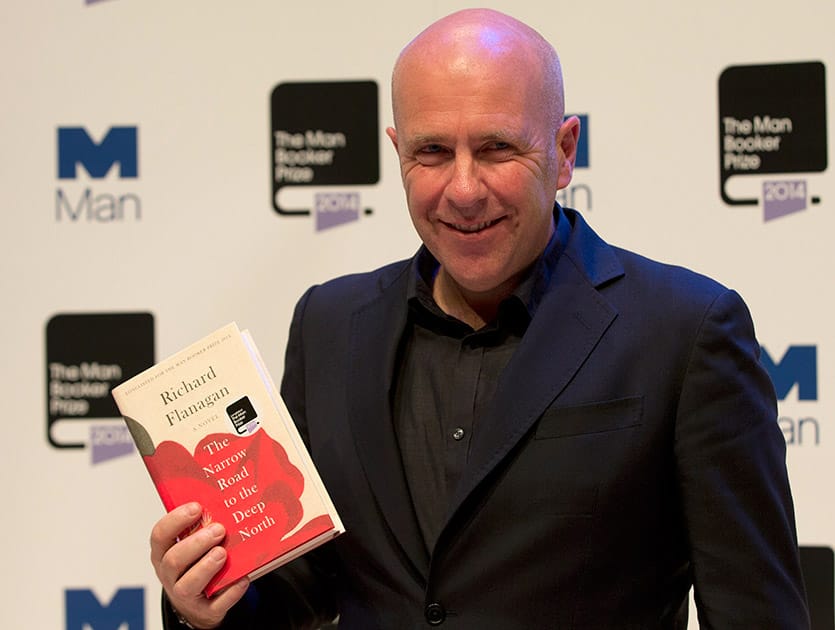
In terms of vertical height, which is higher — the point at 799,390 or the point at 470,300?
the point at 470,300

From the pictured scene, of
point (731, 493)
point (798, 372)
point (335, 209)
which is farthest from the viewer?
point (335, 209)

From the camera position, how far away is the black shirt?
5.00 feet

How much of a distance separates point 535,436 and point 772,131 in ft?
4.13

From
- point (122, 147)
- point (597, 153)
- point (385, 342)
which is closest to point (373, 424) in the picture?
point (385, 342)

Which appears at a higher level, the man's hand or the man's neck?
the man's neck

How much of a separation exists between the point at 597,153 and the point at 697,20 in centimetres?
37

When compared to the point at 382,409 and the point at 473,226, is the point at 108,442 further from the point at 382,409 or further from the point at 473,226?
the point at 473,226

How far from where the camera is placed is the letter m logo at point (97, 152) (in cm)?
253

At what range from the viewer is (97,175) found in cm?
254

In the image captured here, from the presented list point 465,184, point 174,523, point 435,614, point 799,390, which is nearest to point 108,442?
point 174,523

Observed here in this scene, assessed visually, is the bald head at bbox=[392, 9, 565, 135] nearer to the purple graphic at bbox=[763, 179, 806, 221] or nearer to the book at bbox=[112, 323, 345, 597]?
the book at bbox=[112, 323, 345, 597]

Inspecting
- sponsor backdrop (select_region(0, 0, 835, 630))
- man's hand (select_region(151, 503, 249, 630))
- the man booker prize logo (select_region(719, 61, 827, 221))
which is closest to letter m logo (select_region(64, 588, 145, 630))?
sponsor backdrop (select_region(0, 0, 835, 630))

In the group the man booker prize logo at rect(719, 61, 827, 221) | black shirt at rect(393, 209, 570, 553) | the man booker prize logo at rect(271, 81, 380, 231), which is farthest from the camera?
the man booker prize logo at rect(271, 81, 380, 231)

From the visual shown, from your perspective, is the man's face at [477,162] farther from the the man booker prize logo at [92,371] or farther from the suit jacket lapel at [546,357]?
the the man booker prize logo at [92,371]
